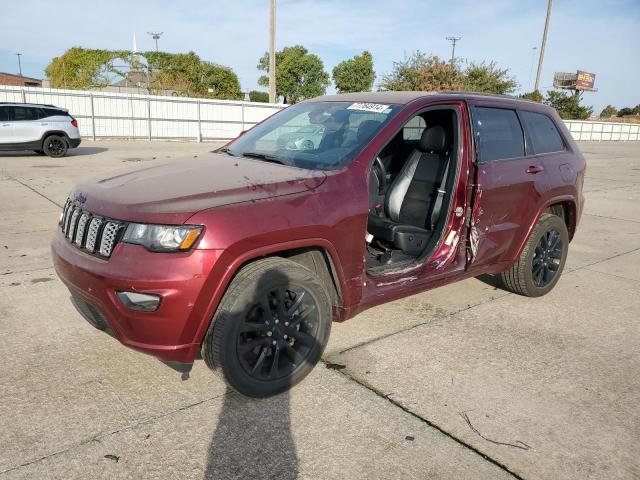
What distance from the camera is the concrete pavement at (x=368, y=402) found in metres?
2.42

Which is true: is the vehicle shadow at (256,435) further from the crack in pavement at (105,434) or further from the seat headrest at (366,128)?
Answer: the seat headrest at (366,128)

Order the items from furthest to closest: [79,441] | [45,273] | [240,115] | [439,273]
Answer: [240,115]
[45,273]
[439,273]
[79,441]

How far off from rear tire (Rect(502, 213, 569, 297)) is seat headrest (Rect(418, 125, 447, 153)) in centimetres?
123

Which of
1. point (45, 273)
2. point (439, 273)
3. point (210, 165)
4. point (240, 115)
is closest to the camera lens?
point (210, 165)

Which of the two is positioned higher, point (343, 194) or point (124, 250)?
point (343, 194)

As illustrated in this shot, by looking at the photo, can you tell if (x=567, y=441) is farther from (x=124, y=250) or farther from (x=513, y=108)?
(x=513, y=108)

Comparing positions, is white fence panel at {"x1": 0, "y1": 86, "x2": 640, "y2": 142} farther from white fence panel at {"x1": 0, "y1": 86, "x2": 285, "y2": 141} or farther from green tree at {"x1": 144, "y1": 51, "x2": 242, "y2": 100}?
green tree at {"x1": 144, "y1": 51, "x2": 242, "y2": 100}

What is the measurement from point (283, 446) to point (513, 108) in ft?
10.9

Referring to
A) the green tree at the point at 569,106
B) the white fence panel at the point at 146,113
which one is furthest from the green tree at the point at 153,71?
the green tree at the point at 569,106

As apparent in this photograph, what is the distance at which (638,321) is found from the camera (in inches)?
168

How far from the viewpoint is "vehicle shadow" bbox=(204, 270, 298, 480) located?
2.36 meters

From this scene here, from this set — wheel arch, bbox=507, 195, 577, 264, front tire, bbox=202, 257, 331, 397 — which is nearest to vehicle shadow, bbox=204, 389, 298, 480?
front tire, bbox=202, 257, 331, 397

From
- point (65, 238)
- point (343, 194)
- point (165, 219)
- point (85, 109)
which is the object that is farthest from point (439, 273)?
point (85, 109)

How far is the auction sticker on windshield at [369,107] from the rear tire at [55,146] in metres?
13.6
